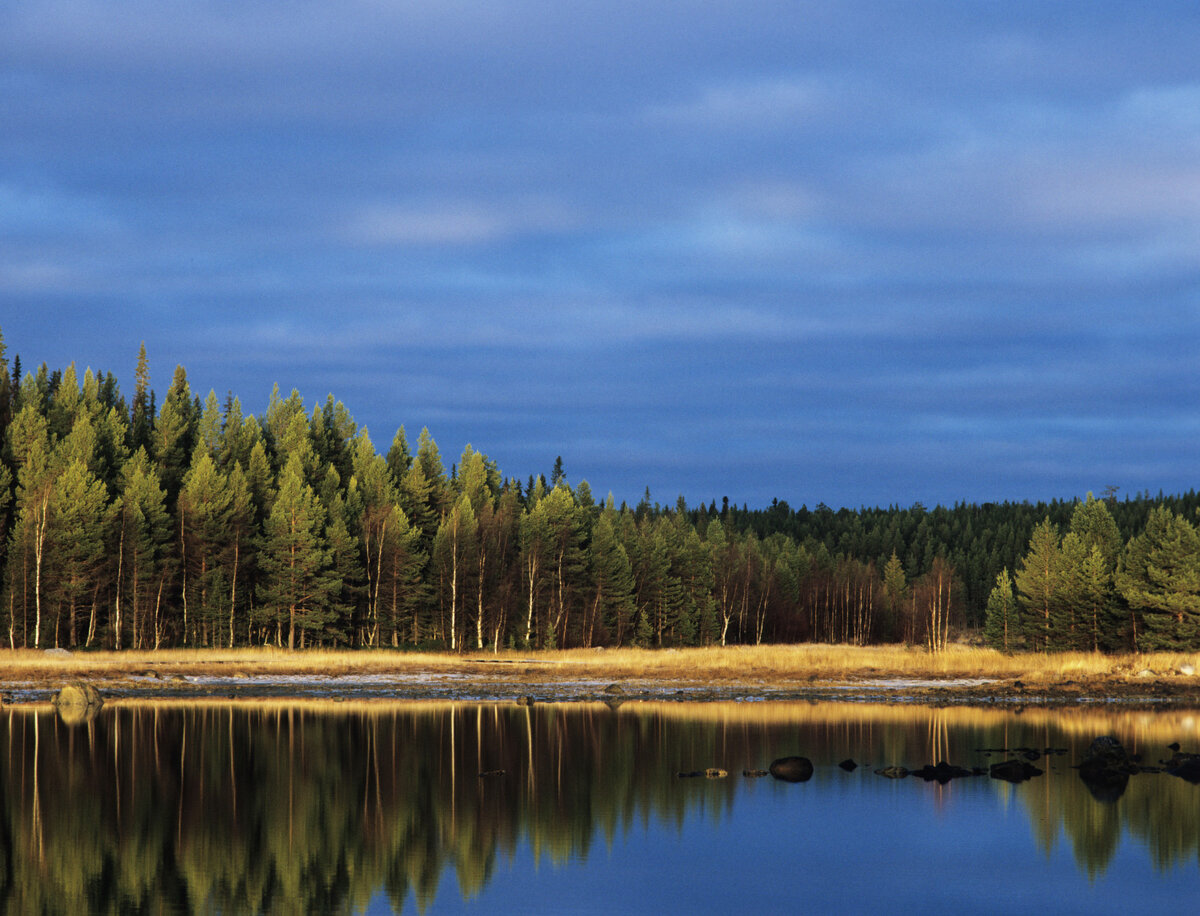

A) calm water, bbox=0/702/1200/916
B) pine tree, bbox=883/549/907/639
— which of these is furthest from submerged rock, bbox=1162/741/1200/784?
pine tree, bbox=883/549/907/639

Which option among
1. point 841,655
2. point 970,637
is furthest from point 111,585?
point 970,637

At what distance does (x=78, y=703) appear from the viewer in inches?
2013

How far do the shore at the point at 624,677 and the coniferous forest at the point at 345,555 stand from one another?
13740 mm

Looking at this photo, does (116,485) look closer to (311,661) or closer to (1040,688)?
(311,661)

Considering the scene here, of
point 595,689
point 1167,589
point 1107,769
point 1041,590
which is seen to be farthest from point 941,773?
point 1041,590

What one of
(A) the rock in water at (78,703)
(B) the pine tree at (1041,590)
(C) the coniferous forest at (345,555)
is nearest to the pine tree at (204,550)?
(C) the coniferous forest at (345,555)

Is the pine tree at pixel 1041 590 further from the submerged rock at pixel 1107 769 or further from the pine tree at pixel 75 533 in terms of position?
the pine tree at pixel 75 533

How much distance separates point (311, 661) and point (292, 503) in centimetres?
2382

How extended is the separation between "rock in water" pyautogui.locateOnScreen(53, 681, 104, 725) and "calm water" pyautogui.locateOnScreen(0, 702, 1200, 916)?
144 inches

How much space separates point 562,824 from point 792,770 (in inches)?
370

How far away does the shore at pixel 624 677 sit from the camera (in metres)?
61.3

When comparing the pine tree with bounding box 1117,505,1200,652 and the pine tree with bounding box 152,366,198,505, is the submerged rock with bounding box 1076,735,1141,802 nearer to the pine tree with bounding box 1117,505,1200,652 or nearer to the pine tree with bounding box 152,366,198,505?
the pine tree with bounding box 1117,505,1200,652

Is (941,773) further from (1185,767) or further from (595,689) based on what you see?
(595,689)

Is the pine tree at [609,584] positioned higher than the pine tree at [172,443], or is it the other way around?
the pine tree at [172,443]
